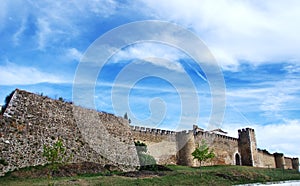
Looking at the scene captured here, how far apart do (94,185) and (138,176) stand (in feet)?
14.4

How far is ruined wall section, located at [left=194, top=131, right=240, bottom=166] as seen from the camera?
34875mm

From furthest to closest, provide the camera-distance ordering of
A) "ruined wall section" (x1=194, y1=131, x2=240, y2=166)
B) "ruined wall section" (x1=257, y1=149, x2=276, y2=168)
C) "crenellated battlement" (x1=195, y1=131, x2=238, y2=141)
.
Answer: "ruined wall section" (x1=257, y1=149, x2=276, y2=168) → "ruined wall section" (x1=194, y1=131, x2=240, y2=166) → "crenellated battlement" (x1=195, y1=131, x2=238, y2=141)

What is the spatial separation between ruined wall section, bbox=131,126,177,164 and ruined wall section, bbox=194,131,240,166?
3.93m

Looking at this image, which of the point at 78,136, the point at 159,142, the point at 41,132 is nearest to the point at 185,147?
the point at 159,142

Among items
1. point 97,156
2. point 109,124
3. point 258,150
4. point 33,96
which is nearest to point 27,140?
point 33,96

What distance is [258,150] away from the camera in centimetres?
4378

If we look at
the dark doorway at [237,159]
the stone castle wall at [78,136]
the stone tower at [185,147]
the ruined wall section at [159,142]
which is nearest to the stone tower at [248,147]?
the dark doorway at [237,159]

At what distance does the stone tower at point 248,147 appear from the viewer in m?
40.8

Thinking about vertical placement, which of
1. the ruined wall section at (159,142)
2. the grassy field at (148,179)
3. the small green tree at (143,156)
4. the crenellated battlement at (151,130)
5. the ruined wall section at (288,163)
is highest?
the ruined wall section at (288,163)

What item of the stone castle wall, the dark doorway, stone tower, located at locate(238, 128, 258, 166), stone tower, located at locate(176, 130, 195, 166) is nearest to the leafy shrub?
the stone castle wall

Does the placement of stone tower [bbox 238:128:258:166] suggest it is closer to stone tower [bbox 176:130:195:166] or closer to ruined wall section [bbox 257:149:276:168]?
ruined wall section [bbox 257:149:276:168]

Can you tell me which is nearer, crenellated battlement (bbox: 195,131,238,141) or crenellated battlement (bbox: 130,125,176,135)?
crenellated battlement (bbox: 130,125,176,135)

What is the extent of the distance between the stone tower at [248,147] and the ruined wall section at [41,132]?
843 inches

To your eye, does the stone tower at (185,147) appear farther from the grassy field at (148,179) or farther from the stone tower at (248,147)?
the stone tower at (248,147)
